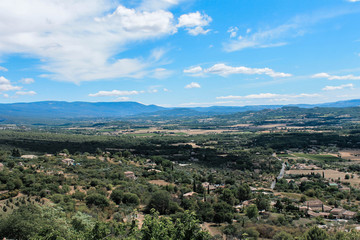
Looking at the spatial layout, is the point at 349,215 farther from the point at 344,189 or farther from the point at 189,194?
the point at 189,194

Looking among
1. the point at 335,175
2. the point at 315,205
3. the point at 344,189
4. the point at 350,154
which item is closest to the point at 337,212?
the point at 315,205

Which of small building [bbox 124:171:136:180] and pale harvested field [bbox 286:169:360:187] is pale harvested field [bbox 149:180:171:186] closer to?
small building [bbox 124:171:136:180]

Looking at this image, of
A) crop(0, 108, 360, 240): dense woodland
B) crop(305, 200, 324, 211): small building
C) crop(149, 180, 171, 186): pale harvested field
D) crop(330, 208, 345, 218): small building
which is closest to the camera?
crop(0, 108, 360, 240): dense woodland

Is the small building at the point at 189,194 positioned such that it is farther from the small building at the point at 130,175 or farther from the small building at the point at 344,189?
the small building at the point at 344,189

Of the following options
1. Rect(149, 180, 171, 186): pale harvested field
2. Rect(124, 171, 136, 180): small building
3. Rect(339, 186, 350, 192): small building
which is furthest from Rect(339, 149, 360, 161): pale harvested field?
Rect(124, 171, 136, 180): small building

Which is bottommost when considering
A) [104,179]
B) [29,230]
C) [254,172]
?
[254,172]

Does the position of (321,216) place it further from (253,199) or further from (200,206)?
(200,206)

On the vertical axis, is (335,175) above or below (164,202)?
below

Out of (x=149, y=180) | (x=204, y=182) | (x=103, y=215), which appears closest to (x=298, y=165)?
(x=204, y=182)
